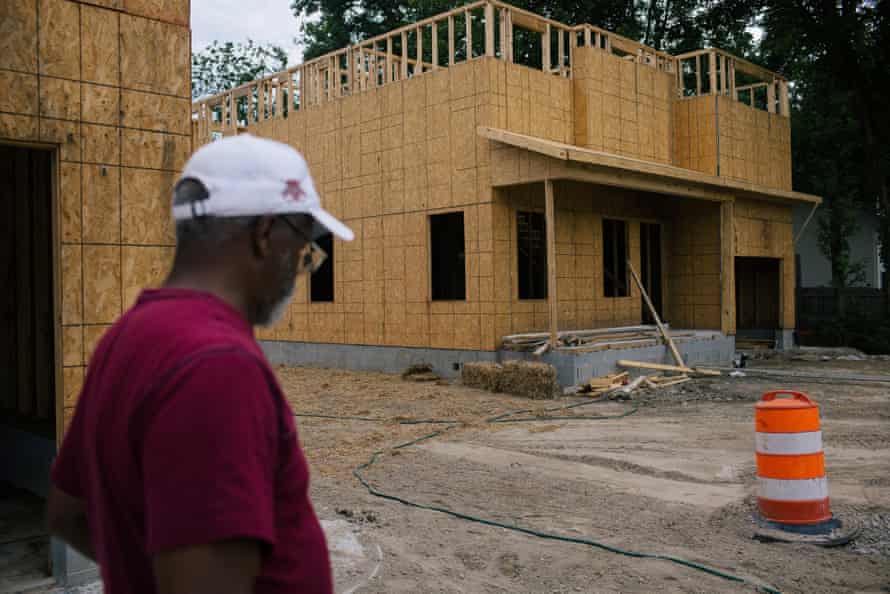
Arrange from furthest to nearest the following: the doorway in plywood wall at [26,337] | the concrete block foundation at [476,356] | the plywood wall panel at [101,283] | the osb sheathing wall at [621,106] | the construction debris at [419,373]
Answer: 1. the osb sheathing wall at [621,106]
2. the construction debris at [419,373]
3. the concrete block foundation at [476,356]
4. the doorway in plywood wall at [26,337]
5. the plywood wall panel at [101,283]

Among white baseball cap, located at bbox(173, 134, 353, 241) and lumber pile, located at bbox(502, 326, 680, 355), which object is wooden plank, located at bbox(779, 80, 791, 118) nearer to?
lumber pile, located at bbox(502, 326, 680, 355)

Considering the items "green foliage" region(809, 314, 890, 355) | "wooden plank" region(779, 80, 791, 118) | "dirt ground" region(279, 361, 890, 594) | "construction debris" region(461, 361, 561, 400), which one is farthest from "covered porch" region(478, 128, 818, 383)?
"green foliage" region(809, 314, 890, 355)

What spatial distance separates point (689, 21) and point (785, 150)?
33.8 feet

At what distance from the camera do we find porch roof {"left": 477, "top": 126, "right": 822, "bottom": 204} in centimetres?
1375

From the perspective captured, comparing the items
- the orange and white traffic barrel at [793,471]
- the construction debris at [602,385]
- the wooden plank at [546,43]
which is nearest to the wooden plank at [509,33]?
the wooden plank at [546,43]

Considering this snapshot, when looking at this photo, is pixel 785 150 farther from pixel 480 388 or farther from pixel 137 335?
pixel 137 335

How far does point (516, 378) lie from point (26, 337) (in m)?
8.16

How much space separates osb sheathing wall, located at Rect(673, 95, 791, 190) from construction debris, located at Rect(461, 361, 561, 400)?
8.75m

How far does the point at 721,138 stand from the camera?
1978 centimetres

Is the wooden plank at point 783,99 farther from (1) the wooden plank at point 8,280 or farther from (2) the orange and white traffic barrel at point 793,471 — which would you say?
(1) the wooden plank at point 8,280

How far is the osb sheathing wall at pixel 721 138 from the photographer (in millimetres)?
19688

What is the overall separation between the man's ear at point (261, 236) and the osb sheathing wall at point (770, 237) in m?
20.0

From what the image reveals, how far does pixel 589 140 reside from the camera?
16656 millimetres

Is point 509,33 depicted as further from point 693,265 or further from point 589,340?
point 693,265
